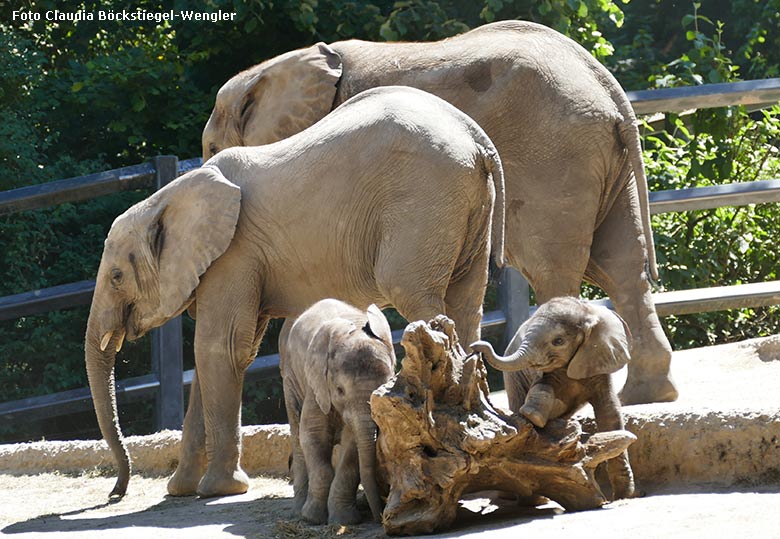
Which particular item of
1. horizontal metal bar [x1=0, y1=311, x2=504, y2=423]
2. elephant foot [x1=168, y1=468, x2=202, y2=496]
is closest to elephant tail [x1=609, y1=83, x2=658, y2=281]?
elephant foot [x1=168, y1=468, x2=202, y2=496]

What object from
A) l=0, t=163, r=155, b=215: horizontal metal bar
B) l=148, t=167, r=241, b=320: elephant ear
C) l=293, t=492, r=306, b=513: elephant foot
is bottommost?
l=293, t=492, r=306, b=513: elephant foot

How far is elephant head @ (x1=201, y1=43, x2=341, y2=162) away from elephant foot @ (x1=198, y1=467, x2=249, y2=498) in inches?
78.2

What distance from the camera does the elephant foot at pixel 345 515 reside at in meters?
4.70

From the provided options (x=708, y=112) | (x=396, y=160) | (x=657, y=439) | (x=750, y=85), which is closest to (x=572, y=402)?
(x=657, y=439)

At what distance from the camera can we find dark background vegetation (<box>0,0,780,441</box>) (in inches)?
391

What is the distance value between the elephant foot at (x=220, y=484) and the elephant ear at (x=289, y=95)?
6.52 ft

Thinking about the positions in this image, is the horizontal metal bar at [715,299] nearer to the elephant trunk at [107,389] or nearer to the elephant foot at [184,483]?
the elephant foot at [184,483]

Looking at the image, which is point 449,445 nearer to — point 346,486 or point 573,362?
point 346,486

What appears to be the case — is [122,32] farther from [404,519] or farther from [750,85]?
[404,519]

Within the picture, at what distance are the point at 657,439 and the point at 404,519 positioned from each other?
3.84 ft

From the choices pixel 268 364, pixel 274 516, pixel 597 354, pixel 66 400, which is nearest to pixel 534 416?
pixel 597 354

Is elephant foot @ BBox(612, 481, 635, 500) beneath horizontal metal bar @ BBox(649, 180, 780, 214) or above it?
beneath

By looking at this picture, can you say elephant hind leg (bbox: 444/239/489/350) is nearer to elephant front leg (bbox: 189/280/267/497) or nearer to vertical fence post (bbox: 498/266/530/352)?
elephant front leg (bbox: 189/280/267/497)

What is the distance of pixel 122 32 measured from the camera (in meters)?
12.1
